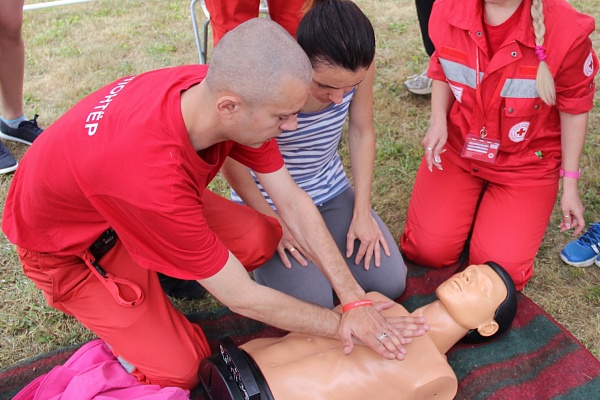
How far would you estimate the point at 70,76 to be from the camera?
4.60 meters

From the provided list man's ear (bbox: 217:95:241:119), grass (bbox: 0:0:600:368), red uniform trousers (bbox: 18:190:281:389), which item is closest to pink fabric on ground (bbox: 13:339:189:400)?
red uniform trousers (bbox: 18:190:281:389)

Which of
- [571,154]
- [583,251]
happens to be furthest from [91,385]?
[583,251]

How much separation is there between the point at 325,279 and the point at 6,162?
222 cm

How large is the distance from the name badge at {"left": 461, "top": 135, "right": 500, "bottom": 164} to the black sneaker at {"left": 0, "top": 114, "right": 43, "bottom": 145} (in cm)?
268

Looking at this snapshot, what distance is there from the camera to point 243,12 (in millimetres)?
2205

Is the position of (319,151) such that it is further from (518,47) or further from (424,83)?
(424,83)

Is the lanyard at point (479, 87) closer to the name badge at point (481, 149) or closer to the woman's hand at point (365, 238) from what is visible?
the name badge at point (481, 149)

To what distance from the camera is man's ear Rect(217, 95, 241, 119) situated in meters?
1.60

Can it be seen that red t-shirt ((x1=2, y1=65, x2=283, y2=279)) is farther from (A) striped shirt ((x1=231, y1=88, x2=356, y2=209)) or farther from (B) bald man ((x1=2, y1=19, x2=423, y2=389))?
(A) striped shirt ((x1=231, y1=88, x2=356, y2=209))

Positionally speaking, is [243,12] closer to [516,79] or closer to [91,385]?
[516,79]

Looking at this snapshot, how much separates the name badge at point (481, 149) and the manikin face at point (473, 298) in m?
0.58

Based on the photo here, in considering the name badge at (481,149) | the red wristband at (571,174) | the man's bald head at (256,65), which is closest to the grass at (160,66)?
the red wristband at (571,174)

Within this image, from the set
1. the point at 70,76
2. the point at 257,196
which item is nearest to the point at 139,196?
the point at 257,196

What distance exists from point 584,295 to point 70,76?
3.92 metres
